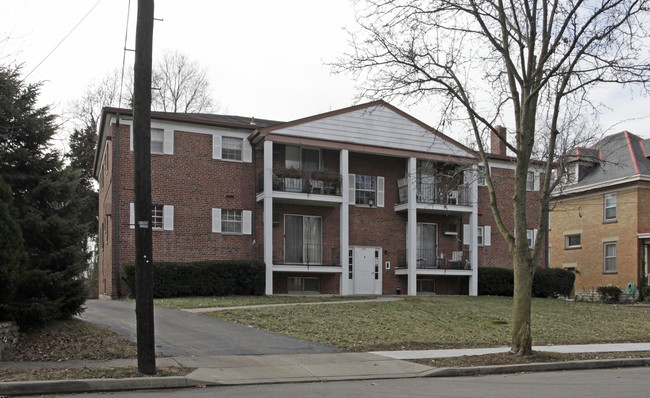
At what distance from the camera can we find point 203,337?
13375 millimetres

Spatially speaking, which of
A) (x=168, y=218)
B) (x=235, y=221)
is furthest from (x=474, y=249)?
(x=168, y=218)

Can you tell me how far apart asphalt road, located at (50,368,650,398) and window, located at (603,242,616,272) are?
26.8 metres

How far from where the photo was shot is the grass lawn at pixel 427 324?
1442 cm

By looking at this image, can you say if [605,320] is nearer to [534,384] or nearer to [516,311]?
[516,311]

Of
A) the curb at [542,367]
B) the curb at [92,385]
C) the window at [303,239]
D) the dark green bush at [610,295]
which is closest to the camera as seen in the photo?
the curb at [92,385]

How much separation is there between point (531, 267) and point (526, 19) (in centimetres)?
513

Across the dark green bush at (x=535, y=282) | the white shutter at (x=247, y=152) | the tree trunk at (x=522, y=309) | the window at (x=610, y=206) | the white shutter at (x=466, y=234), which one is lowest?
the dark green bush at (x=535, y=282)

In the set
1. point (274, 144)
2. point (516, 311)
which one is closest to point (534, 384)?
point (516, 311)

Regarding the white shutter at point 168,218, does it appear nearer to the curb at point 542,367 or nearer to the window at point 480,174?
the window at point 480,174

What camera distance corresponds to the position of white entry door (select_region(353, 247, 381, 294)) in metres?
27.6

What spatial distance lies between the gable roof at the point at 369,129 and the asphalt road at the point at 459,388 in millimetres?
15711

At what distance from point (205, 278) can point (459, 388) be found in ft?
50.6

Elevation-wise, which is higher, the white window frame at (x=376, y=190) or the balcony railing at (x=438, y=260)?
the white window frame at (x=376, y=190)

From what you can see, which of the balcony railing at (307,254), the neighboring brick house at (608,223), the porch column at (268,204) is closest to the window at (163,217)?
the porch column at (268,204)
